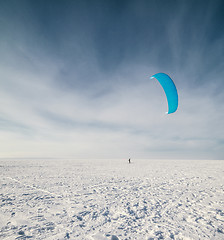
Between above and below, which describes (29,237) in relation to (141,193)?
below

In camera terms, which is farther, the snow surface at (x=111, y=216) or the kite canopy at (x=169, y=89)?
the kite canopy at (x=169, y=89)

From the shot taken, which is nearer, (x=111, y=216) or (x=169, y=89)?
(x=111, y=216)

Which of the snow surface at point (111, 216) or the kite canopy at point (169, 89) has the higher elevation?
the kite canopy at point (169, 89)

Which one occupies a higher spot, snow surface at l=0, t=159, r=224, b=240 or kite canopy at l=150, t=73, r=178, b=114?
kite canopy at l=150, t=73, r=178, b=114

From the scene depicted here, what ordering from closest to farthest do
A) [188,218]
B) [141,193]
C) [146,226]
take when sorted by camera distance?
[146,226]
[188,218]
[141,193]

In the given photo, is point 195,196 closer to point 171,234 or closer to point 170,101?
point 171,234

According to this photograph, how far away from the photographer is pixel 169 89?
10.2m

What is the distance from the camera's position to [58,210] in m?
5.41

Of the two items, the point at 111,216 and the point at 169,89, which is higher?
the point at 169,89

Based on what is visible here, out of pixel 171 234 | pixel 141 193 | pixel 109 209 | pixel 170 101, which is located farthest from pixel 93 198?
pixel 170 101

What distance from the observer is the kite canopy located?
393 inches

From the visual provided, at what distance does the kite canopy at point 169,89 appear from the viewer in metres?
9.98

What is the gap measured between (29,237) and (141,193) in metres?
5.50

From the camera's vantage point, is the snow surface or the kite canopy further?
the kite canopy
